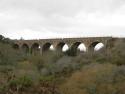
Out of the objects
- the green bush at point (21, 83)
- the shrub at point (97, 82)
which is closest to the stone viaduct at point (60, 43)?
the shrub at point (97, 82)

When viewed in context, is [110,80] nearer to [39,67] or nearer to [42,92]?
[42,92]

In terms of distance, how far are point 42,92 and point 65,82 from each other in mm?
3553

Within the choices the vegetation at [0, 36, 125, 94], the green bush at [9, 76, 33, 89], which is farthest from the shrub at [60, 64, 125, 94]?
the green bush at [9, 76, 33, 89]

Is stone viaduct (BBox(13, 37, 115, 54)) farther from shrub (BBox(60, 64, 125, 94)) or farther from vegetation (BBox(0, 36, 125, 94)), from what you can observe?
shrub (BBox(60, 64, 125, 94))

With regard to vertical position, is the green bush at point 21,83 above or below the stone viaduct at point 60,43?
below

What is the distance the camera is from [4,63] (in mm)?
36000

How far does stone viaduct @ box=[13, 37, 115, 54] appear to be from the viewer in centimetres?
5414

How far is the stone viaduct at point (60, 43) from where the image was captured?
2132 inches

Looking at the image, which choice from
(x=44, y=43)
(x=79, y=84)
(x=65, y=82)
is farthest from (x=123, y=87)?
(x=44, y=43)

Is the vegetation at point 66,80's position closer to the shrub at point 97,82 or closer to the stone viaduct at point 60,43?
the shrub at point 97,82

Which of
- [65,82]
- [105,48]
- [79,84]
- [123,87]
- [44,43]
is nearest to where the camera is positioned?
[123,87]

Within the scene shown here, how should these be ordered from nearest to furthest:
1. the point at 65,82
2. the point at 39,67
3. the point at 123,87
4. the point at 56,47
Result: the point at 123,87, the point at 65,82, the point at 39,67, the point at 56,47

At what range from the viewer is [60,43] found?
63000mm

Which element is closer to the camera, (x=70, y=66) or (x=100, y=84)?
(x=100, y=84)
